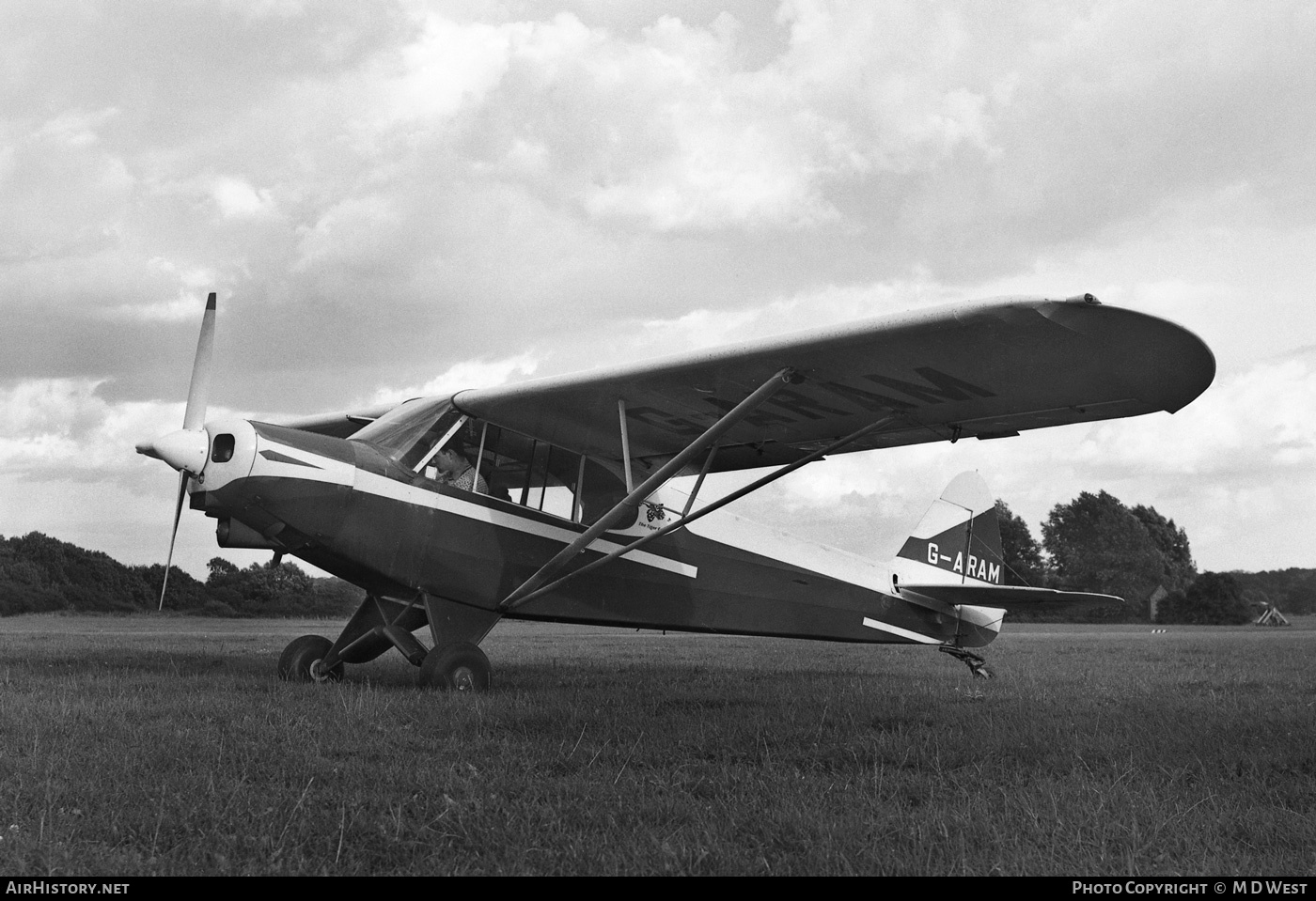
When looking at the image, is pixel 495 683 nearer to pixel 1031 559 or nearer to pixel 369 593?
pixel 369 593

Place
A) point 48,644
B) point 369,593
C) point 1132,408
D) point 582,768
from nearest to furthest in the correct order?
1. point 582,768
2. point 1132,408
3. point 369,593
4. point 48,644

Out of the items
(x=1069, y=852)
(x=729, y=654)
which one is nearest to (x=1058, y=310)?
(x=1069, y=852)

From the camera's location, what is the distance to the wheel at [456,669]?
7.82 metres

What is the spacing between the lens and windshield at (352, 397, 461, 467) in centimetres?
841

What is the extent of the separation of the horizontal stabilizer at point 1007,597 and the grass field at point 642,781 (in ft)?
Result: 8.35

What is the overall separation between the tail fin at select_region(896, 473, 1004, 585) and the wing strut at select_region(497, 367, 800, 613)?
5360 mm

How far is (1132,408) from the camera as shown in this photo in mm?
7410

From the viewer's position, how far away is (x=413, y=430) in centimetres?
860

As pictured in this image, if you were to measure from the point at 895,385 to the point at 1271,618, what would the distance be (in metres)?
54.4

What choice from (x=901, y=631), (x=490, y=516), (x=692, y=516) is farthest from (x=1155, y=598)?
(x=490, y=516)

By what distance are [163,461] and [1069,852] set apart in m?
6.93

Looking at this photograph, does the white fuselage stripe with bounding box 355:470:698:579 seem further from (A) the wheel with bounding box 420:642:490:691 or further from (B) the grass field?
(B) the grass field

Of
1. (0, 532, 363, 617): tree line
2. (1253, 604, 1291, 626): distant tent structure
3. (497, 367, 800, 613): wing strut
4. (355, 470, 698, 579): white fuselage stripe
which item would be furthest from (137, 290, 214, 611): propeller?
(1253, 604, 1291, 626): distant tent structure

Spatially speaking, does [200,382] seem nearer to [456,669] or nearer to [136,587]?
[456,669]
